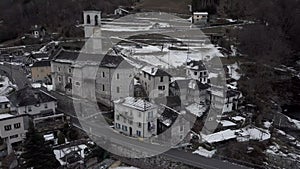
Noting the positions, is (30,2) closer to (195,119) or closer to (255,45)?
(255,45)

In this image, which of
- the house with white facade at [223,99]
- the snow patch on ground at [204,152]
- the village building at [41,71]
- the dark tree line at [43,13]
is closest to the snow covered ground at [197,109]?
the house with white facade at [223,99]

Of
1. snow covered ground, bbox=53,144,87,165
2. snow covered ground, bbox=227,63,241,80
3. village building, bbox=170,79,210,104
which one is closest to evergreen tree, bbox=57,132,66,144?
snow covered ground, bbox=53,144,87,165

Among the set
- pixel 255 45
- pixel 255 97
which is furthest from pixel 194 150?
pixel 255 45

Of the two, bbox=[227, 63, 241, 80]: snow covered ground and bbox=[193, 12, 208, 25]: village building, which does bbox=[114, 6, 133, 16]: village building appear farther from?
bbox=[227, 63, 241, 80]: snow covered ground

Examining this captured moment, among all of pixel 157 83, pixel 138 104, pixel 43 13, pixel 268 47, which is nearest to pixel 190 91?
pixel 157 83

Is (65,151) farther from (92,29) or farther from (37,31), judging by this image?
(37,31)

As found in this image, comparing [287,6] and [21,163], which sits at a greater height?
[287,6]
